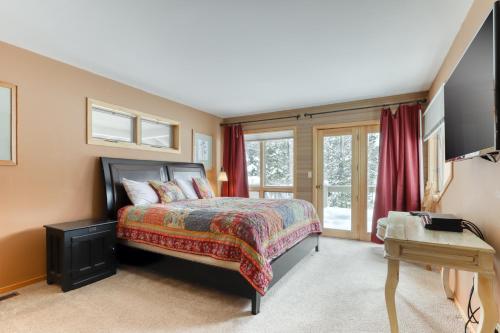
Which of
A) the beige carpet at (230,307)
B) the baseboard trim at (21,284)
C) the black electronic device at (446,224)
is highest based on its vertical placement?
the black electronic device at (446,224)

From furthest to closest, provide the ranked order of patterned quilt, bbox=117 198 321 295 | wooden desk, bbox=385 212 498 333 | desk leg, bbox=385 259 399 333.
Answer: patterned quilt, bbox=117 198 321 295 < desk leg, bbox=385 259 399 333 < wooden desk, bbox=385 212 498 333

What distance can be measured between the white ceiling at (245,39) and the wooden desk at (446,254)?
5.83ft

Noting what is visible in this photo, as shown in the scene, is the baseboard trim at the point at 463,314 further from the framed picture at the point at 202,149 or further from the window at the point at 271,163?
the framed picture at the point at 202,149

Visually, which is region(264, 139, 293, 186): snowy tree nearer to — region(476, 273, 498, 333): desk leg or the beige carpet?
the beige carpet

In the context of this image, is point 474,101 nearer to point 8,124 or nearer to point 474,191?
point 474,191

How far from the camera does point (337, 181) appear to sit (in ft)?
15.8

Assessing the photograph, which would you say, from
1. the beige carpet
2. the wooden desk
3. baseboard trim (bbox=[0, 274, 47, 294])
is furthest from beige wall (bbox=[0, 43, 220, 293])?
the wooden desk

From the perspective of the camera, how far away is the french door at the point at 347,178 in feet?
14.9

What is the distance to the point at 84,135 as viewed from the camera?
10.9ft

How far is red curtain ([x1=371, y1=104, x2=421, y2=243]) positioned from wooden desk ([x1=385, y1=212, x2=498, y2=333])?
241 cm

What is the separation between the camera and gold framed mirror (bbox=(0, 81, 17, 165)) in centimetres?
259

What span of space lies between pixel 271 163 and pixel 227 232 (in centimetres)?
333

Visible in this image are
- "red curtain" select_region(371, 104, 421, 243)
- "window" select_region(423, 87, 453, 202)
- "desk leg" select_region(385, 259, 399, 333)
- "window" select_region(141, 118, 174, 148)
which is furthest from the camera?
"window" select_region(141, 118, 174, 148)

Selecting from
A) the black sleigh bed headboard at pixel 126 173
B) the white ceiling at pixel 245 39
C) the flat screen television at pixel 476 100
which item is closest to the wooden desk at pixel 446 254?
the flat screen television at pixel 476 100
